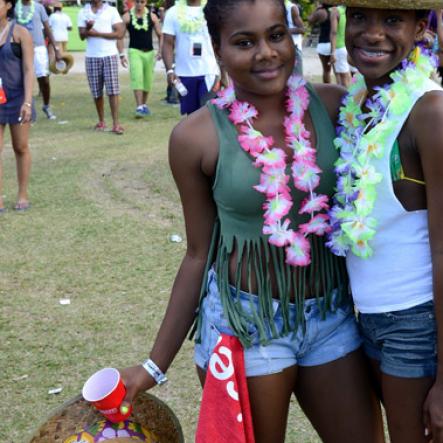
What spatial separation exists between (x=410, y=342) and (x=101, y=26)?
919cm

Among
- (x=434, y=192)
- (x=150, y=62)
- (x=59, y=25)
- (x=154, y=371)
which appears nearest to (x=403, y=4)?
(x=434, y=192)

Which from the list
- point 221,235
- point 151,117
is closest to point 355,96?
point 221,235

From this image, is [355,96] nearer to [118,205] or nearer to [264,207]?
[264,207]

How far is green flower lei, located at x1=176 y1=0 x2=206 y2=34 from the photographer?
8.07 m

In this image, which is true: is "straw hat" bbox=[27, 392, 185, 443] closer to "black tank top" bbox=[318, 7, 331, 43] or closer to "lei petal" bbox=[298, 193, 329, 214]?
"lei petal" bbox=[298, 193, 329, 214]

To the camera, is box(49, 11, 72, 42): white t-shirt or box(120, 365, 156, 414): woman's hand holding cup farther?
box(49, 11, 72, 42): white t-shirt

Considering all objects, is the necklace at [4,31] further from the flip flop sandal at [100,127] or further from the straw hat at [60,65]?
the straw hat at [60,65]

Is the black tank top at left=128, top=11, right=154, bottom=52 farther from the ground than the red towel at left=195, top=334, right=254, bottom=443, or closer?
closer

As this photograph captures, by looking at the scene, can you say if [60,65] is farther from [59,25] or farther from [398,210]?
[398,210]

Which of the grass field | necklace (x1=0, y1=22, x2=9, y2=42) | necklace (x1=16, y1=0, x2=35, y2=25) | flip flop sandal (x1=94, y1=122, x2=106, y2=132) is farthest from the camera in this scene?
flip flop sandal (x1=94, y1=122, x2=106, y2=132)

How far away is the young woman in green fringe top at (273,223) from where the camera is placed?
1.99m

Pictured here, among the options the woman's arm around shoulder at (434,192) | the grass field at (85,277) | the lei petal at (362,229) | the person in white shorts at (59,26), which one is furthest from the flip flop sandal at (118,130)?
the woman's arm around shoulder at (434,192)

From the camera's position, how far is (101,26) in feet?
33.5

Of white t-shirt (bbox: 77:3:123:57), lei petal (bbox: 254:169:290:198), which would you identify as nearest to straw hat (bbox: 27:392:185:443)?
lei petal (bbox: 254:169:290:198)
